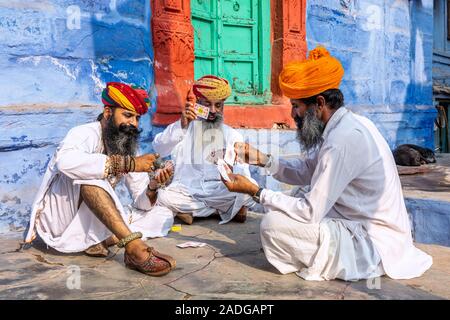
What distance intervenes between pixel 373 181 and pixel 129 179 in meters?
1.83

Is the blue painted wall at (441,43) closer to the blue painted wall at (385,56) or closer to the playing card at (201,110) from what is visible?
the blue painted wall at (385,56)

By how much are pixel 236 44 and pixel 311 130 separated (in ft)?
12.0

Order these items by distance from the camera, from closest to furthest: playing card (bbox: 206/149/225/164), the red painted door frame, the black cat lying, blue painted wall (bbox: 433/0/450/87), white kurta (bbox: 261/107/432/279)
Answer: white kurta (bbox: 261/107/432/279) → playing card (bbox: 206/149/225/164) → the red painted door frame → the black cat lying → blue painted wall (bbox: 433/0/450/87)

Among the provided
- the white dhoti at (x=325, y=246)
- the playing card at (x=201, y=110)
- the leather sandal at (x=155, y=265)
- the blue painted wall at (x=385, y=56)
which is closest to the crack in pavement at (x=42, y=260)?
the leather sandal at (x=155, y=265)

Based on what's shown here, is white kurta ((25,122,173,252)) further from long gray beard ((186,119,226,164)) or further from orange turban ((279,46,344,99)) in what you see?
long gray beard ((186,119,226,164))

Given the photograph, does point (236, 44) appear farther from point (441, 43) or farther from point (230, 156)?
point (441, 43)

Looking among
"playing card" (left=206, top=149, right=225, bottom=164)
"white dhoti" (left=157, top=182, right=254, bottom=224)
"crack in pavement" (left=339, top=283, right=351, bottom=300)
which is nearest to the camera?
Result: "crack in pavement" (left=339, top=283, right=351, bottom=300)

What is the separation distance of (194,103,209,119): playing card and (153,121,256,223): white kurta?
209mm

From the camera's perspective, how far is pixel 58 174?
3.17 metres

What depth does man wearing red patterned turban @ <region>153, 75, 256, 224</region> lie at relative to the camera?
4.23 metres

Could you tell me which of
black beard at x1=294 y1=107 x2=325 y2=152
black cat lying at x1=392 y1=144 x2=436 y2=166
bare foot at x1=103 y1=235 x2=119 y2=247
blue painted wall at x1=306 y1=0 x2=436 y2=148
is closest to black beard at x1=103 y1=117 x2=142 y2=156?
bare foot at x1=103 y1=235 x2=119 y2=247

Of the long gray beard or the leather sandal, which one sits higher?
the long gray beard

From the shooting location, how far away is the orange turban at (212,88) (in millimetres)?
4336
